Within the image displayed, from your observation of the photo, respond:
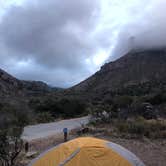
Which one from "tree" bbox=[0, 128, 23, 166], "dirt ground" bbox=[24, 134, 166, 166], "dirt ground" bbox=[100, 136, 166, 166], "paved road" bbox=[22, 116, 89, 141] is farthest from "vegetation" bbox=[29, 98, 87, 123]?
"tree" bbox=[0, 128, 23, 166]

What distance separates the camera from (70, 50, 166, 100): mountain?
8075 centimetres

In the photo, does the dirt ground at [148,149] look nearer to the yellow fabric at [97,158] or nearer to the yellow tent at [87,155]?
the yellow tent at [87,155]

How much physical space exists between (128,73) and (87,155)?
7884 cm

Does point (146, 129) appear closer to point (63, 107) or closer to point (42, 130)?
point (42, 130)

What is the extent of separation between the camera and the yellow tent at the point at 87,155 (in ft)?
27.1

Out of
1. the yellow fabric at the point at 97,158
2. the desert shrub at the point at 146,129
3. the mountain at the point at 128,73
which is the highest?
the mountain at the point at 128,73

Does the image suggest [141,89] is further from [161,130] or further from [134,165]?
[134,165]

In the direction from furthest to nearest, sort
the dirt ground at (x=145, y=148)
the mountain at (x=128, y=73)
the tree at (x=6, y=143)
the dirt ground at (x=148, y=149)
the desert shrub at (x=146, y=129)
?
the mountain at (x=128, y=73) < the desert shrub at (x=146, y=129) < the dirt ground at (x=145, y=148) < the dirt ground at (x=148, y=149) < the tree at (x=6, y=143)

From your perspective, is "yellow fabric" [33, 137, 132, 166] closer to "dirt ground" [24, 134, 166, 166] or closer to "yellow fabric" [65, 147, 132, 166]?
"yellow fabric" [65, 147, 132, 166]

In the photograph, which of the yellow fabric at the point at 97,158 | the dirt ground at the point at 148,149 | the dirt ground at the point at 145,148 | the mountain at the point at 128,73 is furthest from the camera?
the mountain at the point at 128,73

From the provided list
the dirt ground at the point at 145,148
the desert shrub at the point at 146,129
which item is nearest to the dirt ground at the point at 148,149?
the dirt ground at the point at 145,148

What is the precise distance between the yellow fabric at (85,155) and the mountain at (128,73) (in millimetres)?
67648

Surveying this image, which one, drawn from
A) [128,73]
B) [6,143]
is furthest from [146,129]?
[128,73]

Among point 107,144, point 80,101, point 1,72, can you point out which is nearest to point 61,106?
point 80,101
